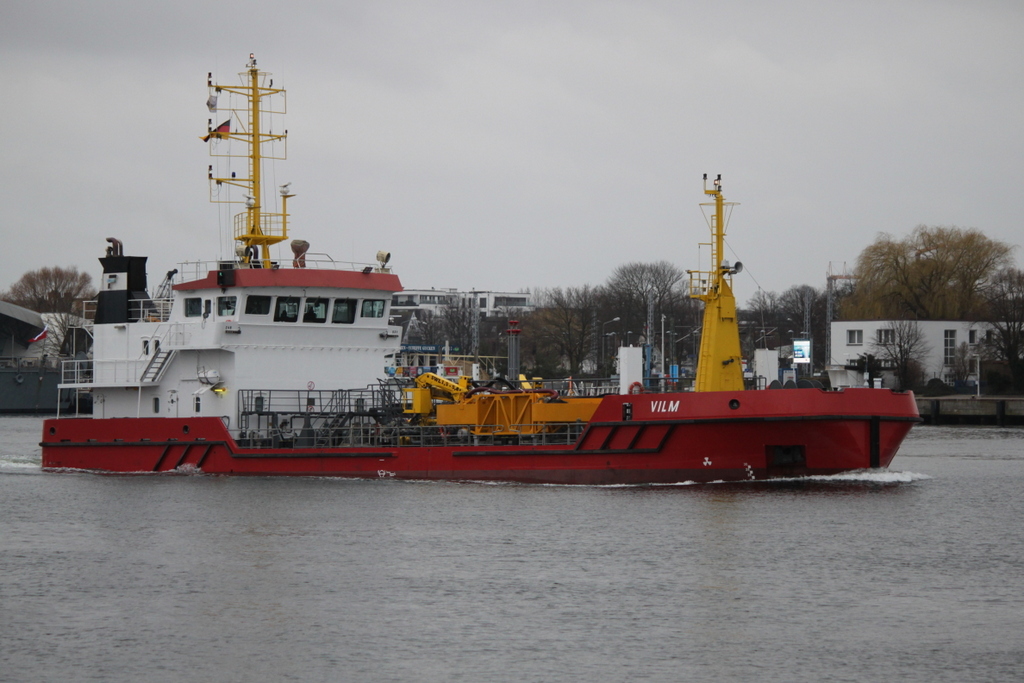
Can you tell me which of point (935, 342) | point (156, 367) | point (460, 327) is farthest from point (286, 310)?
point (460, 327)

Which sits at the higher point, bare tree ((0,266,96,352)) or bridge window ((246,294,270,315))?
bare tree ((0,266,96,352))

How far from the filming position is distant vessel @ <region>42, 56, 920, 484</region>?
22656 millimetres

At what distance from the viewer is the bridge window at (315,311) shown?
2731 cm

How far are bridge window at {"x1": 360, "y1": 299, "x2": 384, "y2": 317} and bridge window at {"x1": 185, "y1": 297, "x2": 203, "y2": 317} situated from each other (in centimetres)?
340

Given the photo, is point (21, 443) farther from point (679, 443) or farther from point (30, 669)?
point (30, 669)

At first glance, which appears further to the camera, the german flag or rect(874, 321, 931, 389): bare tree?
rect(874, 321, 931, 389): bare tree

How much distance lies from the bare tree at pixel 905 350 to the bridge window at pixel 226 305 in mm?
41030

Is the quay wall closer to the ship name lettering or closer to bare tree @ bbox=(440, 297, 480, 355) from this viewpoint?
bare tree @ bbox=(440, 297, 480, 355)

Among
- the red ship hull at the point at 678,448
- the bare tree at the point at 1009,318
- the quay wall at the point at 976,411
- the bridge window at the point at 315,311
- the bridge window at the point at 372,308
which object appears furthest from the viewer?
the bare tree at the point at 1009,318

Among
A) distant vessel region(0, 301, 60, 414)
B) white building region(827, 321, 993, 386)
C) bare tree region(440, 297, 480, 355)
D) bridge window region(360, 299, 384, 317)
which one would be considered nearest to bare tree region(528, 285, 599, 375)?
bare tree region(440, 297, 480, 355)

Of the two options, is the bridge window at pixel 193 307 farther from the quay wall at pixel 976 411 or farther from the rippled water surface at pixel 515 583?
the quay wall at pixel 976 411

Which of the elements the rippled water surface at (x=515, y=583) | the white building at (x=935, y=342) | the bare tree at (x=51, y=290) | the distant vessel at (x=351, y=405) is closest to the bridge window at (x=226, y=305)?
the distant vessel at (x=351, y=405)

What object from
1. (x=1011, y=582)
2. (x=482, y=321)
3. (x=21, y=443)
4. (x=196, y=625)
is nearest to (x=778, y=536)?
(x=1011, y=582)

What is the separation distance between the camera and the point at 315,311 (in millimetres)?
27391
